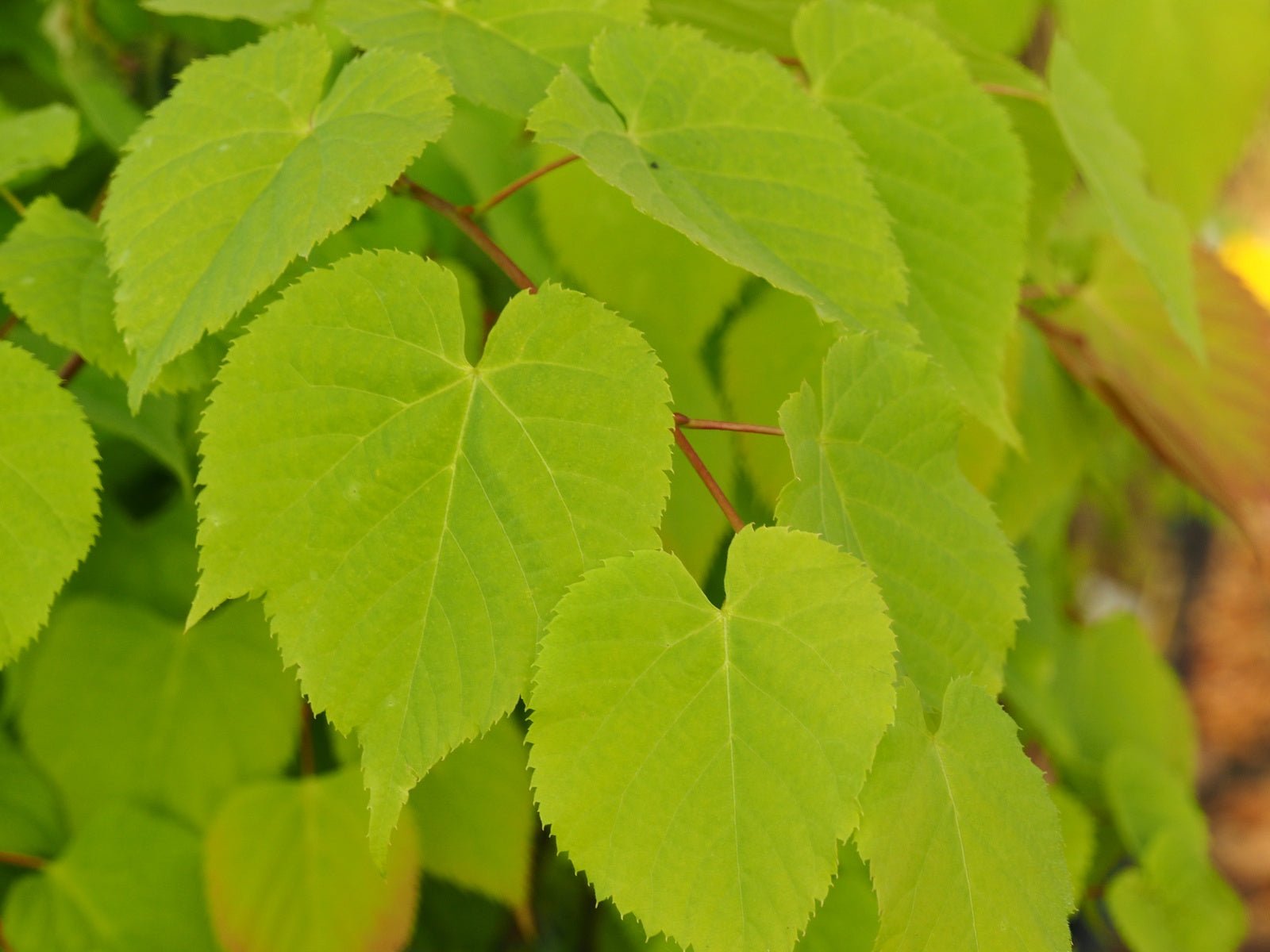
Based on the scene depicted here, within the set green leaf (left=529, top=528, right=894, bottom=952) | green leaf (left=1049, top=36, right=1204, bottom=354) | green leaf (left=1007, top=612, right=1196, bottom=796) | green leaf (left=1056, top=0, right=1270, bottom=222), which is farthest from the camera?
green leaf (left=1007, top=612, right=1196, bottom=796)

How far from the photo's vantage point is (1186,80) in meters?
0.79

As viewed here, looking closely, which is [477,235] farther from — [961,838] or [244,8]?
[961,838]

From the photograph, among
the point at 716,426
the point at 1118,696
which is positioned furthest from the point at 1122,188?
the point at 1118,696

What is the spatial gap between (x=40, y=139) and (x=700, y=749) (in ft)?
1.45

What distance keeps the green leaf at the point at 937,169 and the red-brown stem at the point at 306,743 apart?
43 centimetres

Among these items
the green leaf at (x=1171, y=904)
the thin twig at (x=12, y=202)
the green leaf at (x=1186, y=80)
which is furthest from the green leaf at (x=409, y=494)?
the green leaf at (x=1171, y=904)

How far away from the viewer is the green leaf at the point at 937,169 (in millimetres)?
518

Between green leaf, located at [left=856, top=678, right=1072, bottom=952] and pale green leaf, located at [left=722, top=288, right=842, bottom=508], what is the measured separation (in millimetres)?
205

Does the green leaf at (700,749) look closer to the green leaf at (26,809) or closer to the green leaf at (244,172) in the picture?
the green leaf at (244,172)

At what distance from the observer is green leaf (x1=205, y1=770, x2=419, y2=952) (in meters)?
0.58

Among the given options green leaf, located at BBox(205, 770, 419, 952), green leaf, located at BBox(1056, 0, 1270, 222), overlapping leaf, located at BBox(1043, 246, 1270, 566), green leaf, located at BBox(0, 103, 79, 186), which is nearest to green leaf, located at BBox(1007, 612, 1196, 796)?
overlapping leaf, located at BBox(1043, 246, 1270, 566)

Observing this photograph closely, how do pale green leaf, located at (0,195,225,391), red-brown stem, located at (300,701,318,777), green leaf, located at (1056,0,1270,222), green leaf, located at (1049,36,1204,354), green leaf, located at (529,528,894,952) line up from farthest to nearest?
1. green leaf, located at (1056,0,1270,222)
2. red-brown stem, located at (300,701,318,777)
3. green leaf, located at (1049,36,1204,354)
4. pale green leaf, located at (0,195,225,391)
5. green leaf, located at (529,528,894,952)

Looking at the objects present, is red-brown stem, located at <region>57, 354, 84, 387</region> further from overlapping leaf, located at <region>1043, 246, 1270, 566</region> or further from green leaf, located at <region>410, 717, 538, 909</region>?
overlapping leaf, located at <region>1043, 246, 1270, 566</region>

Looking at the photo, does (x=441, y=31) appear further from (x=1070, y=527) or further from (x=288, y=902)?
(x=1070, y=527)
